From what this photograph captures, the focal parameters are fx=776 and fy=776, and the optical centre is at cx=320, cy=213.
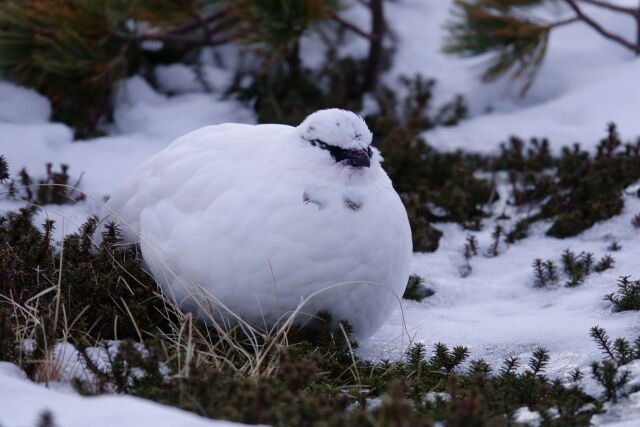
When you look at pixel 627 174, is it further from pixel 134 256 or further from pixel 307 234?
pixel 134 256

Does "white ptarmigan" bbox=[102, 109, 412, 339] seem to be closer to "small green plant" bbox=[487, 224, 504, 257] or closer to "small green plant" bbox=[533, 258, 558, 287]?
"small green plant" bbox=[533, 258, 558, 287]

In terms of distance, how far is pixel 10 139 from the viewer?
559cm

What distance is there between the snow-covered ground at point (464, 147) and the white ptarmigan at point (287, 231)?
49 centimetres

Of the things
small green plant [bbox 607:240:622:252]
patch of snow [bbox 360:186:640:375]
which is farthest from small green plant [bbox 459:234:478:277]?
small green plant [bbox 607:240:622:252]

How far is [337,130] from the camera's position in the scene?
325cm

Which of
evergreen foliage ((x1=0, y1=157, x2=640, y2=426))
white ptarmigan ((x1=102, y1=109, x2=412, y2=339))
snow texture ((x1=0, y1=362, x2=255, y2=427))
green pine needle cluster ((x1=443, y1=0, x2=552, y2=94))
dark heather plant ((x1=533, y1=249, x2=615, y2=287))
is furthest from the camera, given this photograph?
green pine needle cluster ((x1=443, y1=0, x2=552, y2=94))

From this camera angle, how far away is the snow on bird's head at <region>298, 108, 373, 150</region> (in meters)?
3.24

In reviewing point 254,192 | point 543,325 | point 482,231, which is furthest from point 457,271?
point 254,192

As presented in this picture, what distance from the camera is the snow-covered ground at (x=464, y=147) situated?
11.1ft

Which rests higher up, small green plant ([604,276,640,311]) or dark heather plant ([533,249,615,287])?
small green plant ([604,276,640,311])

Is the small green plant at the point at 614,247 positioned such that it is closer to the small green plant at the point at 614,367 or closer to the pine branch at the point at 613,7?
the small green plant at the point at 614,367

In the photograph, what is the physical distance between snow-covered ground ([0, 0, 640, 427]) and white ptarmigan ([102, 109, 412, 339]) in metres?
0.49

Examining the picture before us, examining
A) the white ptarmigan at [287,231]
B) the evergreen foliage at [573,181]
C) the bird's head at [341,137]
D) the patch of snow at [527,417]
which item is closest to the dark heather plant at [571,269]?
the evergreen foliage at [573,181]

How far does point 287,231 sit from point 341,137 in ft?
1.49
